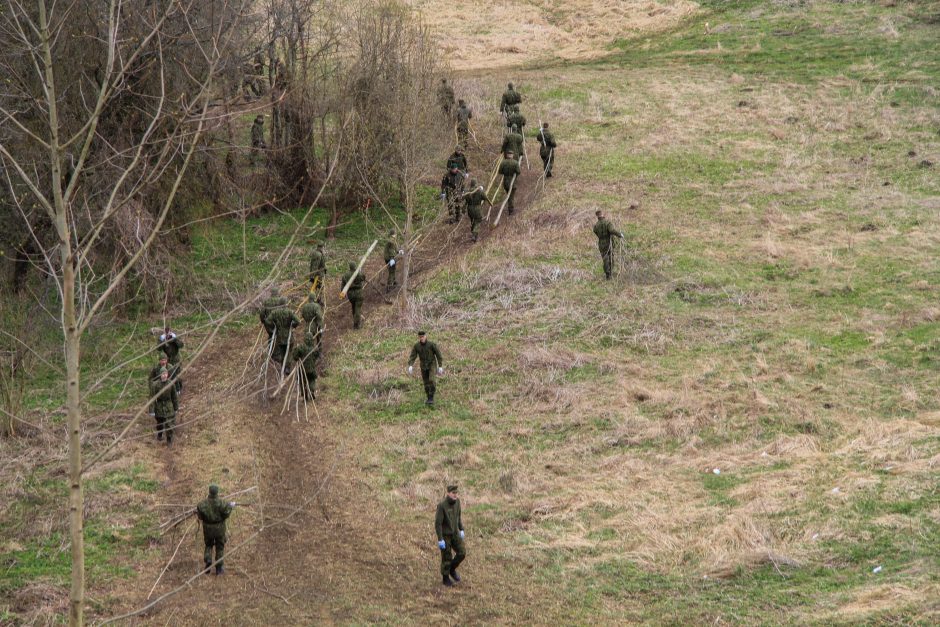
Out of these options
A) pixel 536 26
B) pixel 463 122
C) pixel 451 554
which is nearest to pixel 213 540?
pixel 451 554

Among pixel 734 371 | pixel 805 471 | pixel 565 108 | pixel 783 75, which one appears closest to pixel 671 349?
pixel 734 371

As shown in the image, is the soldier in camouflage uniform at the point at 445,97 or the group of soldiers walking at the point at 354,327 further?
the soldier in camouflage uniform at the point at 445,97

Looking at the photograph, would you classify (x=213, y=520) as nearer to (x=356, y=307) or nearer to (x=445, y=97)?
(x=356, y=307)

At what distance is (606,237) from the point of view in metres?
24.6

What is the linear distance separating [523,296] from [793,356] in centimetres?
651

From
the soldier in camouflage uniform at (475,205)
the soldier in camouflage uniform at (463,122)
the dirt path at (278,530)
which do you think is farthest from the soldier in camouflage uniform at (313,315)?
the soldier in camouflage uniform at (463,122)

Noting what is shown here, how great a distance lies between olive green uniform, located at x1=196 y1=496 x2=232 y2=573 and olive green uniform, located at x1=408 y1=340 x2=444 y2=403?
566 centimetres

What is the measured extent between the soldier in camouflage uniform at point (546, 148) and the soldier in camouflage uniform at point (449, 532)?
17676mm

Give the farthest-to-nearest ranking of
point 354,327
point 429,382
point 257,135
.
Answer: point 257,135, point 354,327, point 429,382

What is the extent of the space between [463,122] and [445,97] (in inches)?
37.5

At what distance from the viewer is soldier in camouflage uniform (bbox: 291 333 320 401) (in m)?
20.4

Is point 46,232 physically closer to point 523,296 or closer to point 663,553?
point 523,296

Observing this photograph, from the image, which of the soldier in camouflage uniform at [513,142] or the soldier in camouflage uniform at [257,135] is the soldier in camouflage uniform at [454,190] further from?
the soldier in camouflage uniform at [257,135]

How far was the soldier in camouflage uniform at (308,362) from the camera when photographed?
2036cm
